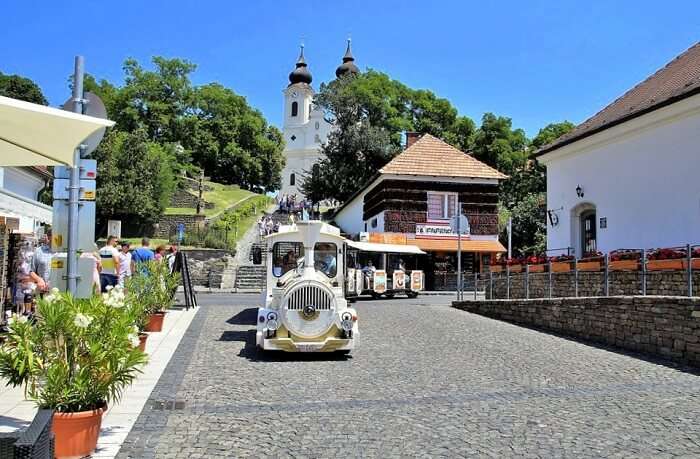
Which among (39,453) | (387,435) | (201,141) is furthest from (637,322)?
(201,141)

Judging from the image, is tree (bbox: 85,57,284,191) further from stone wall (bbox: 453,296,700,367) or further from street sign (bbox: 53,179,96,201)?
street sign (bbox: 53,179,96,201)

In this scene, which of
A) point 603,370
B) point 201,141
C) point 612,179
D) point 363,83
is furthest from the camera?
point 201,141

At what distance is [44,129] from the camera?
5.43m

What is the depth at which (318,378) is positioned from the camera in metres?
8.91

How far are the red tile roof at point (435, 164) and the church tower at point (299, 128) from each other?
53818 mm

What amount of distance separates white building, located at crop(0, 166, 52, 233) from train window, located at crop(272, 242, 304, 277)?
22.4 feet

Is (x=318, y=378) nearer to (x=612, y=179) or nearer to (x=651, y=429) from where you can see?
(x=651, y=429)

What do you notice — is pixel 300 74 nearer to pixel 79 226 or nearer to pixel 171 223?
pixel 171 223

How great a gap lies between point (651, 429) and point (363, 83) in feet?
168

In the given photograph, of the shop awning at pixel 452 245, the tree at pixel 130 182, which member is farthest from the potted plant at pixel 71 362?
the tree at pixel 130 182

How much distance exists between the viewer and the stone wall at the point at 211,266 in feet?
109

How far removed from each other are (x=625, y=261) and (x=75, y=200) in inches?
433

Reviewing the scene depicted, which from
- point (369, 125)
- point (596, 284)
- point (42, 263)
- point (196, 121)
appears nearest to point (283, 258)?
point (42, 263)

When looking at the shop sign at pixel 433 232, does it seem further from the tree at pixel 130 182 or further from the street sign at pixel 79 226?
the street sign at pixel 79 226
